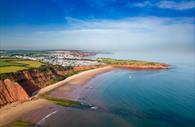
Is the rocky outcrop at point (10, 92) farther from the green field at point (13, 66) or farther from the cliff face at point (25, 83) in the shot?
the green field at point (13, 66)

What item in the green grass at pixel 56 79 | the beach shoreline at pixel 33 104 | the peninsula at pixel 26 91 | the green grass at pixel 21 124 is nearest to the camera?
the green grass at pixel 21 124

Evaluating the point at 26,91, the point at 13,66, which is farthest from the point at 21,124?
the point at 13,66

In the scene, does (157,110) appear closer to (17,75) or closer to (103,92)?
(103,92)

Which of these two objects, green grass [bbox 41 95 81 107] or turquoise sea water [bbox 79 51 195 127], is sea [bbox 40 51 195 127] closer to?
turquoise sea water [bbox 79 51 195 127]

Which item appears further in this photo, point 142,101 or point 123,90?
point 123,90

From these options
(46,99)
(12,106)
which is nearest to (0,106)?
(12,106)

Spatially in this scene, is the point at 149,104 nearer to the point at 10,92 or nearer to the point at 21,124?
the point at 21,124

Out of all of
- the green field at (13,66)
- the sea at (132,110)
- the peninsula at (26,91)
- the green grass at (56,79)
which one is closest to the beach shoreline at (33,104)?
the peninsula at (26,91)

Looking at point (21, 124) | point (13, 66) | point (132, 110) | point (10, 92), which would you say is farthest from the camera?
point (13, 66)
